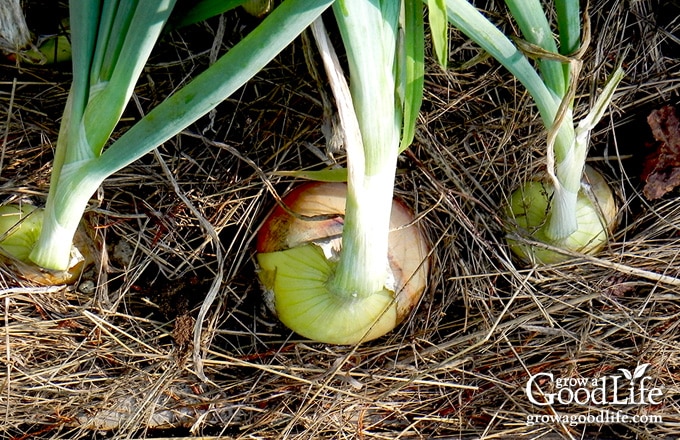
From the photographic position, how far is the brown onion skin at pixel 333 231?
4.08ft

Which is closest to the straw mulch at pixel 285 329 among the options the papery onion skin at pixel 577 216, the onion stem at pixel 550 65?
the papery onion skin at pixel 577 216

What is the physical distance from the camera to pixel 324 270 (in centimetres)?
121

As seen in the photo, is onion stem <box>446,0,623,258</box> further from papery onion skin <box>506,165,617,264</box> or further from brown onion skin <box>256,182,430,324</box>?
brown onion skin <box>256,182,430,324</box>

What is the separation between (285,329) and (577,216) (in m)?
0.64

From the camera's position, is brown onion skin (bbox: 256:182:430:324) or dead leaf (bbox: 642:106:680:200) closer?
brown onion skin (bbox: 256:182:430:324)

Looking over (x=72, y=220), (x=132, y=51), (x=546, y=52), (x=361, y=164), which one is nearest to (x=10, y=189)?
(x=72, y=220)

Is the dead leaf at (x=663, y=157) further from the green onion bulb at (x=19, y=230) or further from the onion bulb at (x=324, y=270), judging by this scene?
the green onion bulb at (x=19, y=230)

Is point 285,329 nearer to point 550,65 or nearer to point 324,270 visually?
point 324,270

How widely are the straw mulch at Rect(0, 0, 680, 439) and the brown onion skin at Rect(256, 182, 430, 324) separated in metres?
0.05

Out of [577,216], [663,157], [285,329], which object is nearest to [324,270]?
[285,329]

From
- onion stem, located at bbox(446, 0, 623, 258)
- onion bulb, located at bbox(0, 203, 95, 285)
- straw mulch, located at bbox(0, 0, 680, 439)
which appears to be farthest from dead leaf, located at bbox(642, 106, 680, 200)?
onion bulb, located at bbox(0, 203, 95, 285)

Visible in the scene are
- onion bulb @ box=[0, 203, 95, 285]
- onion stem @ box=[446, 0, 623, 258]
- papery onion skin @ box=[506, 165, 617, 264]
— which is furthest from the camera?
papery onion skin @ box=[506, 165, 617, 264]

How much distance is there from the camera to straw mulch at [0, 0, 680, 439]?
4.35 feet

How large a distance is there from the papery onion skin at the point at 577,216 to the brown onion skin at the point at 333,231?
213mm
